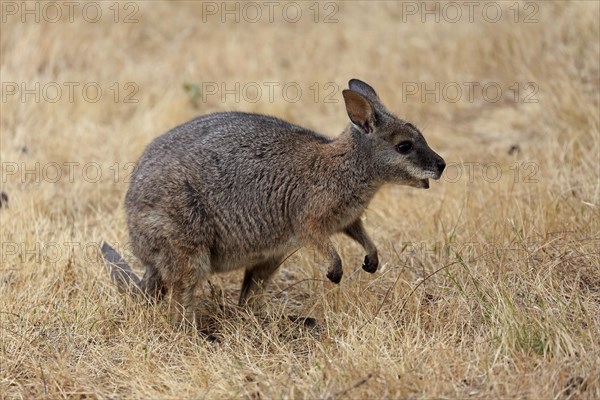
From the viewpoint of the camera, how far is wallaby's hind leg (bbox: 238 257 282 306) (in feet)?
17.3

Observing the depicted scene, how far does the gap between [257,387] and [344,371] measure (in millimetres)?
399

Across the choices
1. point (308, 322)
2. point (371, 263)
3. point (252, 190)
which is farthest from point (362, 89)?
point (308, 322)

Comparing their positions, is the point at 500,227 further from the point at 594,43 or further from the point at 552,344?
the point at 594,43

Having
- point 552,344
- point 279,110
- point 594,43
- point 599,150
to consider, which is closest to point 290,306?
point 552,344

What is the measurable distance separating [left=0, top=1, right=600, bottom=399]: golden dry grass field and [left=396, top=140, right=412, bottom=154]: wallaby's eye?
698mm

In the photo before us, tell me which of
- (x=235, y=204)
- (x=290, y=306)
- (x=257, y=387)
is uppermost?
(x=235, y=204)

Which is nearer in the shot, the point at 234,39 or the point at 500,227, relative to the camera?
the point at 500,227

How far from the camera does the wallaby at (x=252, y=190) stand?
16.0 feet

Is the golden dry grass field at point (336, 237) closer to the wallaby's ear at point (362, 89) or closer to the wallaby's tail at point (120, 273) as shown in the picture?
the wallaby's tail at point (120, 273)

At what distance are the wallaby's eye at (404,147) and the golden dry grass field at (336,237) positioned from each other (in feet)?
2.29

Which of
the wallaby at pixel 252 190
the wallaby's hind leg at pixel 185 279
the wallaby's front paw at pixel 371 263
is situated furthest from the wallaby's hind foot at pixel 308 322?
the wallaby's hind leg at pixel 185 279

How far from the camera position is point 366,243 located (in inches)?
204

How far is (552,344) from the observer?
4.05 m

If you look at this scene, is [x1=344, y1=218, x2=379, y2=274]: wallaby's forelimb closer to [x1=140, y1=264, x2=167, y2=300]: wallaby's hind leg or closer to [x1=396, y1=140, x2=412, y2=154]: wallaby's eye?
[x1=396, y1=140, x2=412, y2=154]: wallaby's eye
